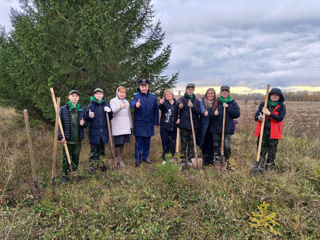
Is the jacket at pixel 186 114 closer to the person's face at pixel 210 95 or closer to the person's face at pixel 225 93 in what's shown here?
the person's face at pixel 210 95

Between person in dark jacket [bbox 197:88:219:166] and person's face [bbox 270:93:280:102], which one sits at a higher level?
person's face [bbox 270:93:280:102]

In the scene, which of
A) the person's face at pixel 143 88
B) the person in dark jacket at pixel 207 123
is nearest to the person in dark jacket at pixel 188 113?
the person in dark jacket at pixel 207 123

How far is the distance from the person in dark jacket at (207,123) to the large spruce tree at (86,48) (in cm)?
204

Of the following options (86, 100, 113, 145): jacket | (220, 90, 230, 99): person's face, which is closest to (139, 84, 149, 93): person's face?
(86, 100, 113, 145): jacket

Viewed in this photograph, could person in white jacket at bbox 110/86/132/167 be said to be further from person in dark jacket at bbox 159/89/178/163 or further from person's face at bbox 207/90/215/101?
person's face at bbox 207/90/215/101

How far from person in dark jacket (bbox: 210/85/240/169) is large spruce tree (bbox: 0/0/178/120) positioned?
2.42 meters

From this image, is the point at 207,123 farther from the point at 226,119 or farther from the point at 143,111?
the point at 143,111

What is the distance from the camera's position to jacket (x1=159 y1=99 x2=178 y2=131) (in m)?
5.16

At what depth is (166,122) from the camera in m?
5.21

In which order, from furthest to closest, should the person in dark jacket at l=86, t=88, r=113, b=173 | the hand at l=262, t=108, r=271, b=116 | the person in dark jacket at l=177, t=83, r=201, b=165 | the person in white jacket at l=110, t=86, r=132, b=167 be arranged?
the person in dark jacket at l=177, t=83, r=201, b=165 < the person in white jacket at l=110, t=86, r=132, b=167 < the person in dark jacket at l=86, t=88, r=113, b=173 < the hand at l=262, t=108, r=271, b=116

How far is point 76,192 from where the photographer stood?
12.2 ft

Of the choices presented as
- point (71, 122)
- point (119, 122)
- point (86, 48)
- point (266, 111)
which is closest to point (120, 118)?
point (119, 122)

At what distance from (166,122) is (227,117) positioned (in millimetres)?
1615

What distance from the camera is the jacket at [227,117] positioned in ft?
15.4
